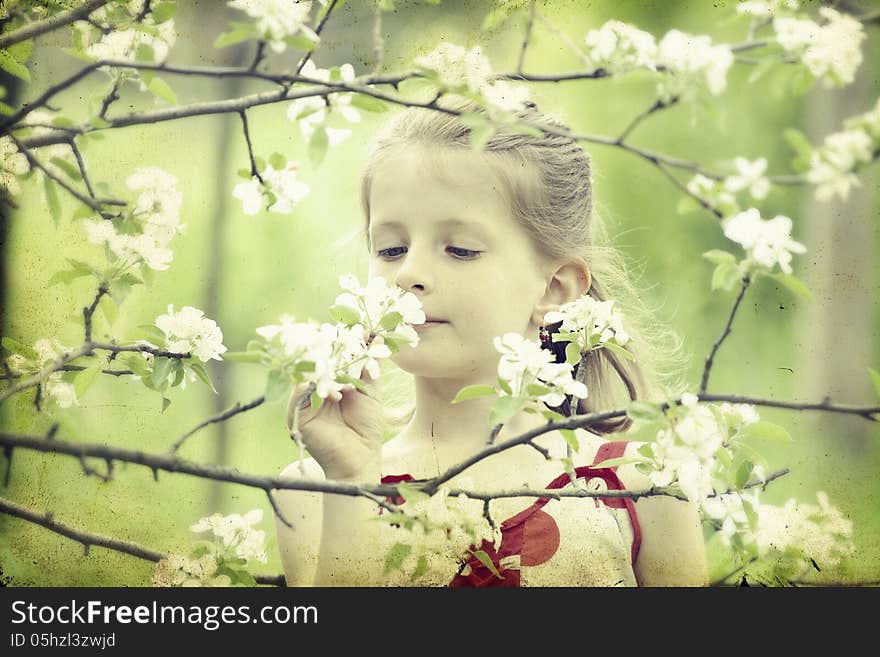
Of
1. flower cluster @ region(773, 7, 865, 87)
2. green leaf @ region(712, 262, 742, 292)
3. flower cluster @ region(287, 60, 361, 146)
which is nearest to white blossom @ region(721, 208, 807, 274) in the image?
green leaf @ region(712, 262, 742, 292)

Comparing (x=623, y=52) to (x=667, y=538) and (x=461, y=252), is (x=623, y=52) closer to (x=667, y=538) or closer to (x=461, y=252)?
(x=461, y=252)

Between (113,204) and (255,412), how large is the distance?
59cm

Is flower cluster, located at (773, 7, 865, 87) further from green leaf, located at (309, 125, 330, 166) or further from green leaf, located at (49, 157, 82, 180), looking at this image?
green leaf, located at (49, 157, 82, 180)

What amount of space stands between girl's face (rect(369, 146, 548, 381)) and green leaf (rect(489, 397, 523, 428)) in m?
0.44

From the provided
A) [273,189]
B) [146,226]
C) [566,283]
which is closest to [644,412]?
[566,283]

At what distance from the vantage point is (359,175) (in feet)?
6.31

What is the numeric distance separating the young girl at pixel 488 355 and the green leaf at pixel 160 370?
0.42 metres

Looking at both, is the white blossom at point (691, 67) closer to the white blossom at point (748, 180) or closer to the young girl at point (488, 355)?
the white blossom at point (748, 180)

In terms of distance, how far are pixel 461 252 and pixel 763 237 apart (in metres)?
0.57

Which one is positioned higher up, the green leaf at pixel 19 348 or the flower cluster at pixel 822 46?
the flower cluster at pixel 822 46

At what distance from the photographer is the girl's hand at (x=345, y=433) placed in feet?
5.27

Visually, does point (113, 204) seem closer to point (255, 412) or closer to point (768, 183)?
point (255, 412)

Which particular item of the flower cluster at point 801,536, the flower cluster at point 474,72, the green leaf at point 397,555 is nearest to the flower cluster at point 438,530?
the green leaf at point 397,555
